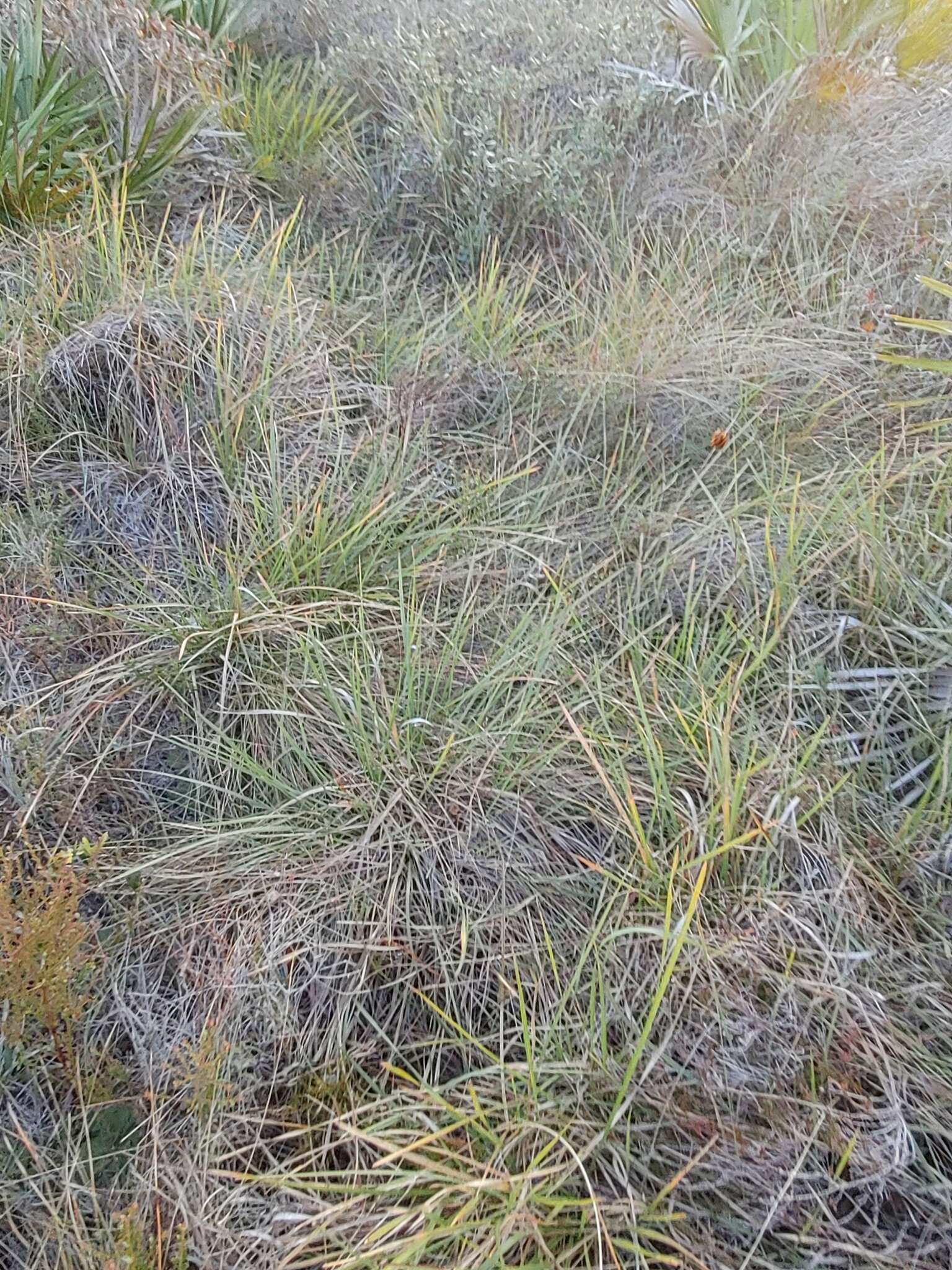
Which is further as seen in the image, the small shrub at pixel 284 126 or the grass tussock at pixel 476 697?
the small shrub at pixel 284 126

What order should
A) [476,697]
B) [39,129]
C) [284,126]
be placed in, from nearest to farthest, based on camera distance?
[476,697]
[39,129]
[284,126]

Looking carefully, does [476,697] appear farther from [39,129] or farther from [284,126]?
[284,126]

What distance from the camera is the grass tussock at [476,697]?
4.00ft

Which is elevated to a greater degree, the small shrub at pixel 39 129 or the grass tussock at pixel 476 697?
the small shrub at pixel 39 129

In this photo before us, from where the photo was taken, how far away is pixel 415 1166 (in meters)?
1.21

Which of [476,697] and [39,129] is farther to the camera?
[39,129]

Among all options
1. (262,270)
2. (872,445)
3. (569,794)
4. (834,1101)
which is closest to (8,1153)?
(569,794)

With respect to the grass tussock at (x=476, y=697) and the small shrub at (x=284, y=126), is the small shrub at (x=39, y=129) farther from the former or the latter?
the small shrub at (x=284, y=126)

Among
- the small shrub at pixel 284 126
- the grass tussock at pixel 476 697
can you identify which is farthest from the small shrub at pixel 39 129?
the small shrub at pixel 284 126

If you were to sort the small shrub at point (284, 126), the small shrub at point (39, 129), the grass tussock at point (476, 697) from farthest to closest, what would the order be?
the small shrub at point (284, 126), the small shrub at point (39, 129), the grass tussock at point (476, 697)

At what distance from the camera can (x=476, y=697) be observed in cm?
171

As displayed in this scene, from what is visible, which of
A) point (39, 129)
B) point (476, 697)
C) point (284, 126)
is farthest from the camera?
point (284, 126)

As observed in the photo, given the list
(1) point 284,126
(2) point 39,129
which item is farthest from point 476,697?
(1) point 284,126

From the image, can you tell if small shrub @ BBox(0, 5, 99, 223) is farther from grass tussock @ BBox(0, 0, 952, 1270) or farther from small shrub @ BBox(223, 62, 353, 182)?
small shrub @ BBox(223, 62, 353, 182)
